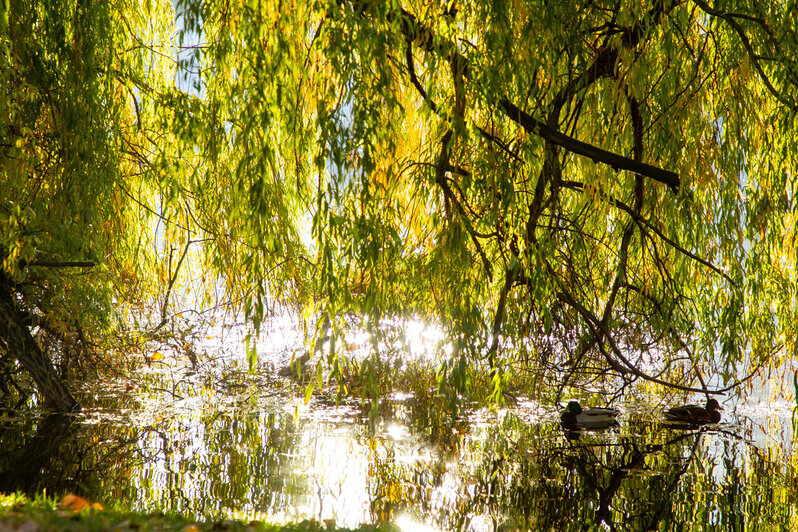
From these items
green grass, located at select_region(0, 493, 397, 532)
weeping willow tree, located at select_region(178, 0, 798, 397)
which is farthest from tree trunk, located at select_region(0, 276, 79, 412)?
green grass, located at select_region(0, 493, 397, 532)

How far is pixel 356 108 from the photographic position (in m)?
2.96

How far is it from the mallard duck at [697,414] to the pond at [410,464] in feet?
0.30

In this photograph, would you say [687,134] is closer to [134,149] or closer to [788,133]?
[788,133]

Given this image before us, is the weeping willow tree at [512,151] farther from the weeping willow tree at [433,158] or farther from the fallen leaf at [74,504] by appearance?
the fallen leaf at [74,504]

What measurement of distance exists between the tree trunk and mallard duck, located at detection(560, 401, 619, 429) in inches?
149

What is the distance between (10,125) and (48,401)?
253 centimetres

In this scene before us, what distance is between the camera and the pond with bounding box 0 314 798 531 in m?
3.64

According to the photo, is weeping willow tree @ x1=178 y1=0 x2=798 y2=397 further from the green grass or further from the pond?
the green grass

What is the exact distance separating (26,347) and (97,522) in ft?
10.6

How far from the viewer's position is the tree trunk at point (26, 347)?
16.4 feet

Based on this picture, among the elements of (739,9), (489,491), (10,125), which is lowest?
(489,491)

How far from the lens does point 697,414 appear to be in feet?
18.0

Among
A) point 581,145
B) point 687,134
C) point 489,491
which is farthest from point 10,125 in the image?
point 687,134

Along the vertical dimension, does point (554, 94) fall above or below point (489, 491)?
above
